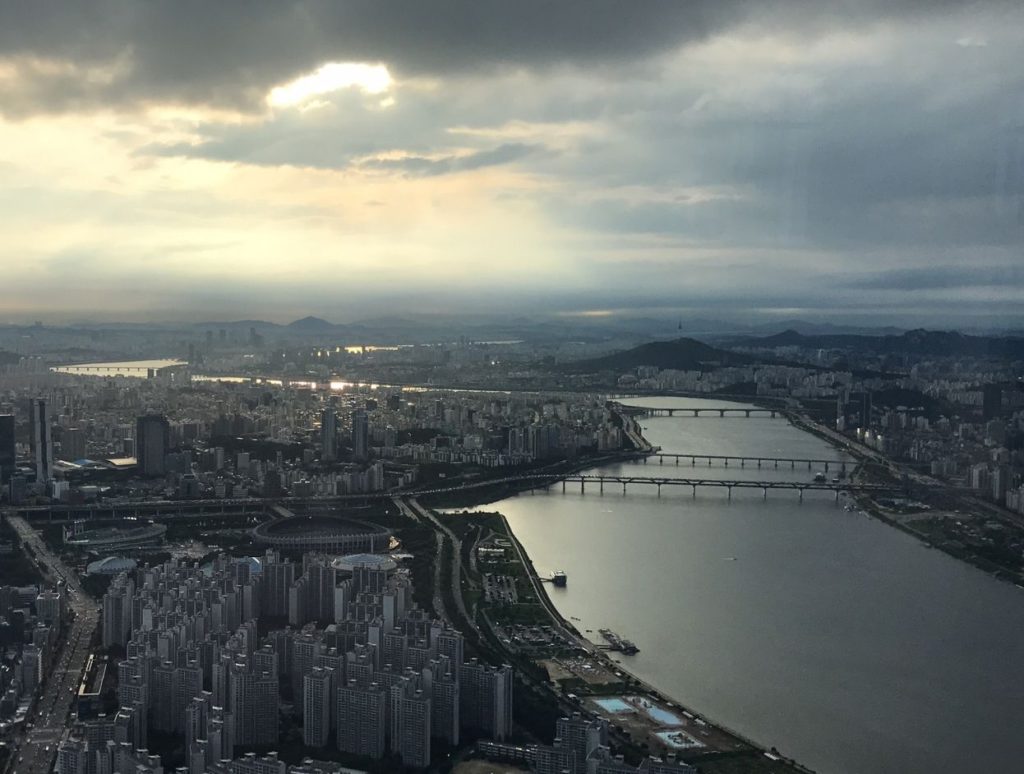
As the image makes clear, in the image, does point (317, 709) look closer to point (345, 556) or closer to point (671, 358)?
point (345, 556)

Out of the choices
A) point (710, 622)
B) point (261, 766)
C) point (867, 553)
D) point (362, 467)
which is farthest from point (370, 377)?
point (261, 766)

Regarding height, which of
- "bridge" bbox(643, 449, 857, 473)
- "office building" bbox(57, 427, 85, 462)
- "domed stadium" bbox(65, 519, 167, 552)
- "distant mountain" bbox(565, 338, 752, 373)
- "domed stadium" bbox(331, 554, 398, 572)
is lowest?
"bridge" bbox(643, 449, 857, 473)

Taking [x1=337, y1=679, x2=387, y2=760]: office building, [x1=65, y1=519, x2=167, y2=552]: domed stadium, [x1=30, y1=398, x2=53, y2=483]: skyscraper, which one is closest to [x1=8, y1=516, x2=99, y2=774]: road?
[x1=65, y1=519, x2=167, y2=552]: domed stadium

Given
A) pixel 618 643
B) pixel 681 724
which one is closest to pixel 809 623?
pixel 618 643

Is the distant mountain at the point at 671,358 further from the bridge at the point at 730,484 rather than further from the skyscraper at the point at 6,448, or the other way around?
the skyscraper at the point at 6,448

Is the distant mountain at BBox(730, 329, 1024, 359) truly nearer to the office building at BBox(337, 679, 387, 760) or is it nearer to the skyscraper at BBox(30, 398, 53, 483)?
the office building at BBox(337, 679, 387, 760)
